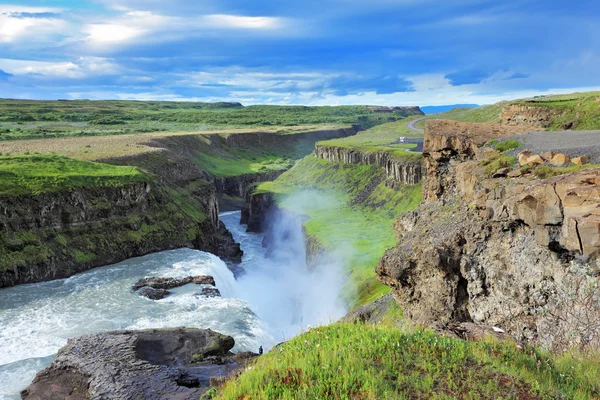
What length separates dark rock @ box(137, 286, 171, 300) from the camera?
4047 centimetres

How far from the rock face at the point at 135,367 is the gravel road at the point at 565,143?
16553mm

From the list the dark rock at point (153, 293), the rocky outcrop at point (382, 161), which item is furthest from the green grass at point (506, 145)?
the rocky outcrop at point (382, 161)

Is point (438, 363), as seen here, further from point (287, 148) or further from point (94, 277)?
point (287, 148)

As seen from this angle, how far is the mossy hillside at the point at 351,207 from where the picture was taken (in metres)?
48.9

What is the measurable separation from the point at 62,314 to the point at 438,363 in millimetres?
34520

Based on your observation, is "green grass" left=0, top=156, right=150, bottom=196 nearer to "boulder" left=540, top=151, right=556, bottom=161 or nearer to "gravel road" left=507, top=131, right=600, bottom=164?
"gravel road" left=507, top=131, right=600, bottom=164

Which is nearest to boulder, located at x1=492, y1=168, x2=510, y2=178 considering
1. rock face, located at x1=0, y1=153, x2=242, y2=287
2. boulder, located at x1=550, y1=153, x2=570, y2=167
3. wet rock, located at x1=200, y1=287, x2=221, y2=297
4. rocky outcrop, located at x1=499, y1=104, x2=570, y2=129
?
boulder, located at x1=550, y1=153, x2=570, y2=167

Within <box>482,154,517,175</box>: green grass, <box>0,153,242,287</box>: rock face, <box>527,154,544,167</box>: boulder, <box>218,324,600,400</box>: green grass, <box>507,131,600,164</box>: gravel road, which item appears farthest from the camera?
<box>0,153,242,287</box>: rock face

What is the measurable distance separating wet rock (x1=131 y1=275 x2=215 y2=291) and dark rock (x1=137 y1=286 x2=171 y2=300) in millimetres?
1008

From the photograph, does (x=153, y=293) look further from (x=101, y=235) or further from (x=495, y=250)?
(x=495, y=250)

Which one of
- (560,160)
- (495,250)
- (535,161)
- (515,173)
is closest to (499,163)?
(535,161)

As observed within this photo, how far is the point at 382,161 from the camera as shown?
A: 3585 inches

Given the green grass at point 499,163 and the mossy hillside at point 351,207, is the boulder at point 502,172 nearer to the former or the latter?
the green grass at point 499,163

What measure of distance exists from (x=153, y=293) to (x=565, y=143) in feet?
108
